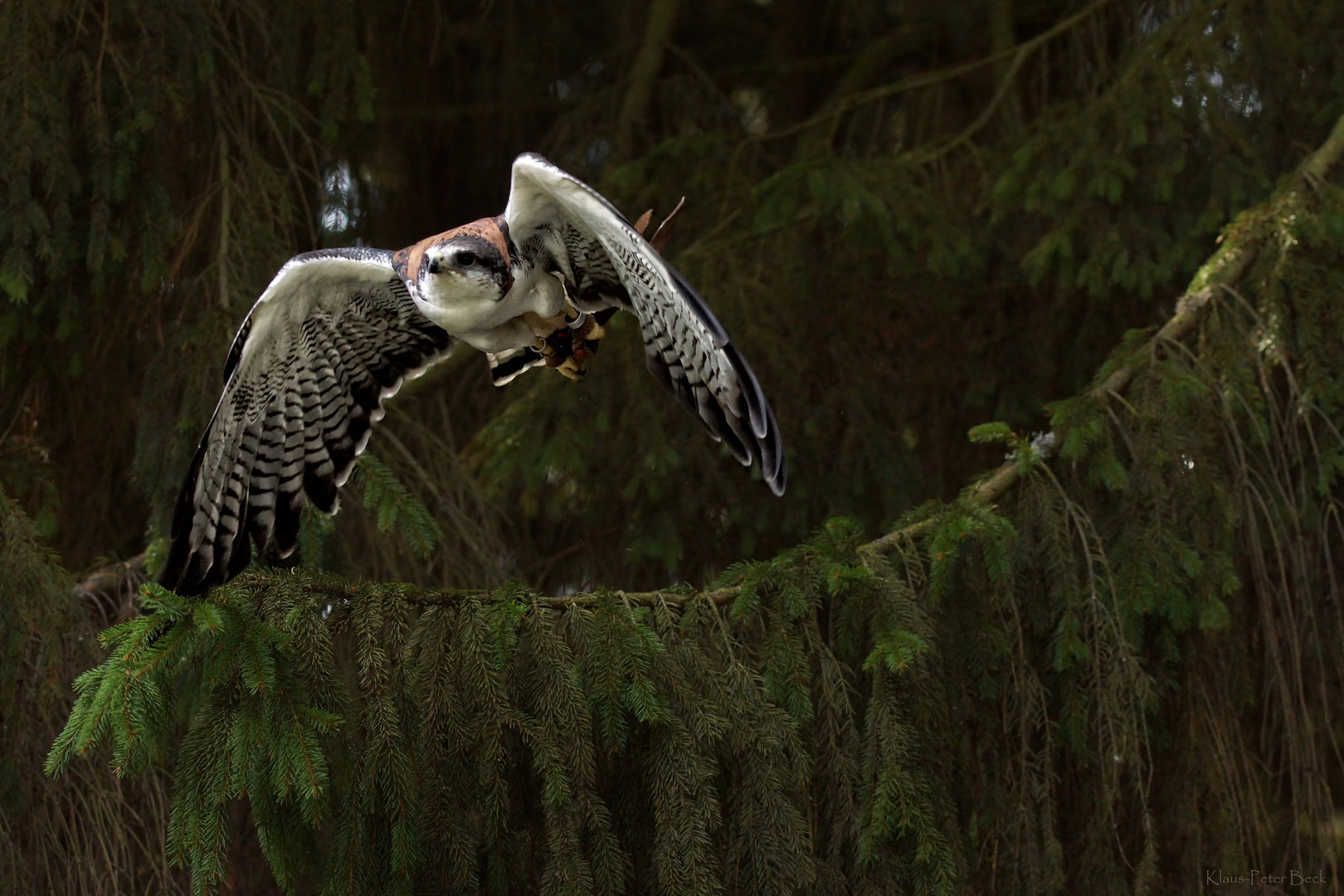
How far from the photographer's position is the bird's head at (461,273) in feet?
10.4

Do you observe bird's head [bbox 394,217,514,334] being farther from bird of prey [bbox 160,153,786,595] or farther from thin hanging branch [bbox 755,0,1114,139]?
thin hanging branch [bbox 755,0,1114,139]

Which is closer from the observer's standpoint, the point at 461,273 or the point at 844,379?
the point at 461,273

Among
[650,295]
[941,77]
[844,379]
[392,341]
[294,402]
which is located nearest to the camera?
[650,295]

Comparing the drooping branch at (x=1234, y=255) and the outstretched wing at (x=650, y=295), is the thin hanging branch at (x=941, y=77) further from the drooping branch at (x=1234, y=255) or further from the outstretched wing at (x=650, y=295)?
the outstretched wing at (x=650, y=295)

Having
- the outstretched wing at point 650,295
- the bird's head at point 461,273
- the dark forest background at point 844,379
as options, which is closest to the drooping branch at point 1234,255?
the dark forest background at point 844,379

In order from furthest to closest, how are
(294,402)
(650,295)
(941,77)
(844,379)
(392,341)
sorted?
(941,77) → (844,379) → (392,341) → (294,402) → (650,295)

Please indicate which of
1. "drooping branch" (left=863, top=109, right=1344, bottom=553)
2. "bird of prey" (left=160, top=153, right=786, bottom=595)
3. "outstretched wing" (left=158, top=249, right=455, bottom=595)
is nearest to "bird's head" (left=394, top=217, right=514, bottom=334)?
"bird of prey" (left=160, top=153, right=786, bottom=595)

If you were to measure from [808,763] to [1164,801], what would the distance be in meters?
1.11

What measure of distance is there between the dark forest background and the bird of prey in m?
0.25

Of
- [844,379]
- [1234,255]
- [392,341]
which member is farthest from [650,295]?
[844,379]

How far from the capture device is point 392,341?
3.99 m

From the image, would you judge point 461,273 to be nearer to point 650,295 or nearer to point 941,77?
point 650,295

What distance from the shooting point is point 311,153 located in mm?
4414

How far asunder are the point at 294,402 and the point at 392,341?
36 centimetres
